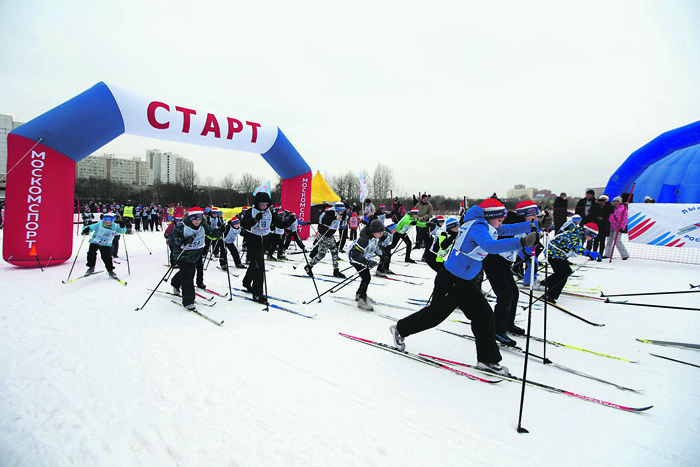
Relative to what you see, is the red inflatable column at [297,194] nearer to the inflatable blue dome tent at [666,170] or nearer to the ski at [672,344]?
the ski at [672,344]

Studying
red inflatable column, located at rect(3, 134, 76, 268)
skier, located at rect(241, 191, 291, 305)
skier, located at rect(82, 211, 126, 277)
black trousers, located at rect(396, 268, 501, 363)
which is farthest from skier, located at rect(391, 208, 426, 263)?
red inflatable column, located at rect(3, 134, 76, 268)

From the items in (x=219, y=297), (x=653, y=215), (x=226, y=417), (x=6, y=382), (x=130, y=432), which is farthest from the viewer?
(x=653, y=215)

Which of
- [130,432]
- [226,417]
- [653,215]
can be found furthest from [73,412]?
[653,215]

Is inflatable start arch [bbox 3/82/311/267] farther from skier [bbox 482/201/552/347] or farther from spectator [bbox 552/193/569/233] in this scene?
spectator [bbox 552/193/569/233]

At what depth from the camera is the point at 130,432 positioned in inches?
94.8

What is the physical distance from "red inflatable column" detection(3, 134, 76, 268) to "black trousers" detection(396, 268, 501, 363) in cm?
902

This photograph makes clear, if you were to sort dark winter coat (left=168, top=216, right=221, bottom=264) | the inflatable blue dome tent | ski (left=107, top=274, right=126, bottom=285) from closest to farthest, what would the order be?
dark winter coat (left=168, top=216, right=221, bottom=264)
ski (left=107, top=274, right=126, bottom=285)
the inflatable blue dome tent

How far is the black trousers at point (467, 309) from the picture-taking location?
10.6ft

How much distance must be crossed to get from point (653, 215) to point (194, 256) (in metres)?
12.5

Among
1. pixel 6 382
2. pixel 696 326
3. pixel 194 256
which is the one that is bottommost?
pixel 6 382

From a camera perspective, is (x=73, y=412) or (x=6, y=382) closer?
(x=73, y=412)

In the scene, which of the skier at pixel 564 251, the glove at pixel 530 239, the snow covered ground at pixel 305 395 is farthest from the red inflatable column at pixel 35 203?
the skier at pixel 564 251

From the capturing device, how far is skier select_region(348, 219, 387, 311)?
540cm

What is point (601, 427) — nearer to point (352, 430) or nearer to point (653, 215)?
point (352, 430)
